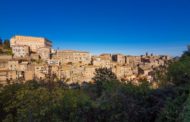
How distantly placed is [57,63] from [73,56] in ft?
17.8

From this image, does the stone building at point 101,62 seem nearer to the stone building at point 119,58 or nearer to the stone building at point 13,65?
the stone building at point 119,58

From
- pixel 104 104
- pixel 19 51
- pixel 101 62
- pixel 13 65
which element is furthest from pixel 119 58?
pixel 104 104

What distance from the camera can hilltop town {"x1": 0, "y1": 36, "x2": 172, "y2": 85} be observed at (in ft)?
214

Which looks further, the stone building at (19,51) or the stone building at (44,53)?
the stone building at (44,53)

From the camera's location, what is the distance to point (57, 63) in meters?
75.8

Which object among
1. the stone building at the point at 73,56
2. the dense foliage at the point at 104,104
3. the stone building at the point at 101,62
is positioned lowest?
the dense foliage at the point at 104,104

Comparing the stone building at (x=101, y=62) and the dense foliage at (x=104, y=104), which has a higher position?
the stone building at (x=101, y=62)

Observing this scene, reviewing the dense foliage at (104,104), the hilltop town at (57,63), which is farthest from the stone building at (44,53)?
the dense foliage at (104,104)

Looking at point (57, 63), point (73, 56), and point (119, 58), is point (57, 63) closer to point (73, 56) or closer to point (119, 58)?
point (73, 56)

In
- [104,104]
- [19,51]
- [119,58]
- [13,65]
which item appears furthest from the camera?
[119,58]

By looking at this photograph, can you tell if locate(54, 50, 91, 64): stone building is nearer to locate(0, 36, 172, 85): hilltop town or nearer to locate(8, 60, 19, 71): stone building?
locate(0, 36, 172, 85): hilltop town

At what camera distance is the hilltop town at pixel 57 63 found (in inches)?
2564

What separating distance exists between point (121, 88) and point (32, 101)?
3.72m

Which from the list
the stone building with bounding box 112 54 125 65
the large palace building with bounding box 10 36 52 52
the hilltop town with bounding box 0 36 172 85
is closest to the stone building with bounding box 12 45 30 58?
the hilltop town with bounding box 0 36 172 85
